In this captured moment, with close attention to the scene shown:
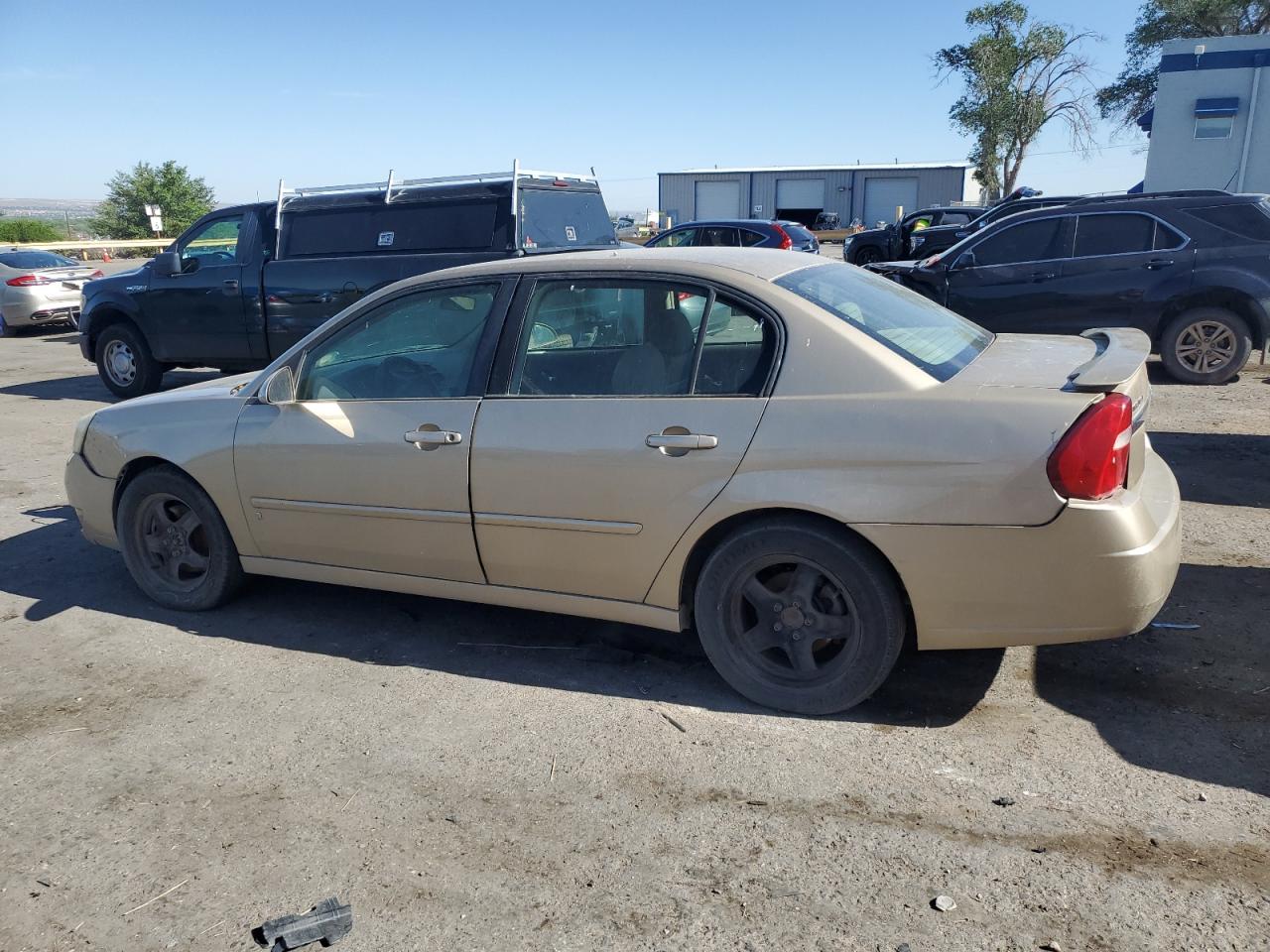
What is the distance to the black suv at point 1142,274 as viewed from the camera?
9.56 meters

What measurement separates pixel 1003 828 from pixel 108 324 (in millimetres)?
11392

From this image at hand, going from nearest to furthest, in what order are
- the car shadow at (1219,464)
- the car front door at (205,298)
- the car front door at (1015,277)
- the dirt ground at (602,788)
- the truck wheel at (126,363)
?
the dirt ground at (602,788) < the car shadow at (1219,464) < the car front door at (1015,277) < the car front door at (205,298) < the truck wheel at (126,363)

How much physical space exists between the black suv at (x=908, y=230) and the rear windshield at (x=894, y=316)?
1839 centimetres

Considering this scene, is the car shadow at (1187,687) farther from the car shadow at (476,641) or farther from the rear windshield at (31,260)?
the rear windshield at (31,260)

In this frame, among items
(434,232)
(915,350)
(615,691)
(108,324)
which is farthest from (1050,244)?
(108,324)

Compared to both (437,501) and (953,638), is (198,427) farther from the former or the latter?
(953,638)

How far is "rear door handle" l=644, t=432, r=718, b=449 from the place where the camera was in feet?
11.8

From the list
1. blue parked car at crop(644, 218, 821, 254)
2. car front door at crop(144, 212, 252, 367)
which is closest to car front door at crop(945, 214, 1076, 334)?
car front door at crop(144, 212, 252, 367)

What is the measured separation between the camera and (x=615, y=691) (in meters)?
4.02

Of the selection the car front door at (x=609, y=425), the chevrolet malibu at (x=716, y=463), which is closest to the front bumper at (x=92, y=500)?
the chevrolet malibu at (x=716, y=463)

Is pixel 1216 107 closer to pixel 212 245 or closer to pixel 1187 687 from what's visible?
pixel 212 245

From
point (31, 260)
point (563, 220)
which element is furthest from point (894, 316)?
point (31, 260)

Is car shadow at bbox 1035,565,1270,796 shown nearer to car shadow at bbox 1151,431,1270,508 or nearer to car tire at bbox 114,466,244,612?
car shadow at bbox 1151,431,1270,508

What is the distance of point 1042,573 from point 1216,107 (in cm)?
2561
